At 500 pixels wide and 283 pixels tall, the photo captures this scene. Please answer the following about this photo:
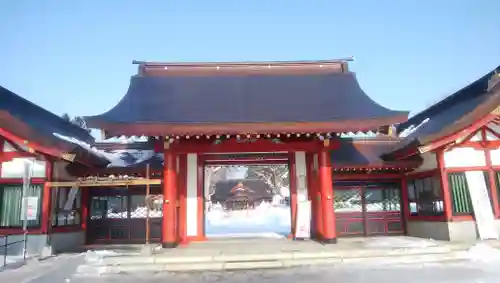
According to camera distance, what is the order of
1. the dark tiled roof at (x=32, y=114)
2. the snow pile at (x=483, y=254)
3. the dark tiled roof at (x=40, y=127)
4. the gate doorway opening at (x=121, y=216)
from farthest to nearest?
1. the gate doorway opening at (x=121, y=216)
2. the dark tiled roof at (x=32, y=114)
3. the dark tiled roof at (x=40, y=127)
4. the snow pile at (x=483, y=254)

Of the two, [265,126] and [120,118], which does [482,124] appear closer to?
[265,126]

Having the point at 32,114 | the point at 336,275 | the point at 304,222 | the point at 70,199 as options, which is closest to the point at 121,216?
the point at 70,199

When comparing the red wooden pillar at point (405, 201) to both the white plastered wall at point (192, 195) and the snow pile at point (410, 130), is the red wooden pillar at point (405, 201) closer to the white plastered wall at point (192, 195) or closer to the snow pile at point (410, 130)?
the snow pile at point (410, 130)

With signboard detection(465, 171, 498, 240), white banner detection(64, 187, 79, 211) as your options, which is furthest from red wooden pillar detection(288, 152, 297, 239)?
white banner detection(64, 187, 79, 211)

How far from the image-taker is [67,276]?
822cm

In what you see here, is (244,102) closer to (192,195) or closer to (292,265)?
(192,195)

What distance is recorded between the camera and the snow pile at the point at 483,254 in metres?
8.97

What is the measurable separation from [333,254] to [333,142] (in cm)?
368

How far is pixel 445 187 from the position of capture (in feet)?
37.2

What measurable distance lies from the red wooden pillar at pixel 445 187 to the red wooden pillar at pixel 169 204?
8.65 meters

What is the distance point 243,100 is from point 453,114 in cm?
830

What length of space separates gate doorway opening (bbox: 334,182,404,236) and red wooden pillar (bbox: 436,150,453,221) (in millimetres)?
2371

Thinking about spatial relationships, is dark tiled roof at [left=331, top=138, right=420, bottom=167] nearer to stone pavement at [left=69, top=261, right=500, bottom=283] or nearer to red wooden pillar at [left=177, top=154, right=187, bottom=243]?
stone pavement at [left=69, top=261, right=500, bottom=283]

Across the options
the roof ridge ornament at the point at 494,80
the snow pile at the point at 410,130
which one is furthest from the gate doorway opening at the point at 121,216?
the roof ridge ornament at the point at 494,80
